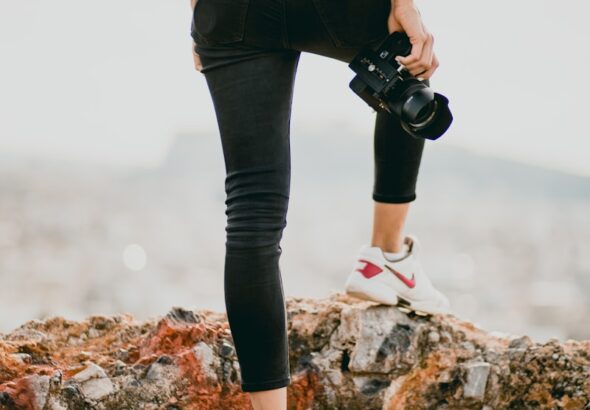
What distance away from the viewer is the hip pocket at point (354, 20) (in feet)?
5.62

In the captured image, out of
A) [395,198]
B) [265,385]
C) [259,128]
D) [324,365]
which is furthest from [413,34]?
[324,365]

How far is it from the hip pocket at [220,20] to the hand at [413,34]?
36 centimetres

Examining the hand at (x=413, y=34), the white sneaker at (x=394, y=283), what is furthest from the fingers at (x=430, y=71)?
the white sneaker at (x=394, y=283)

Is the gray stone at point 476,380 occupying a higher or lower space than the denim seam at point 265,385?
lower

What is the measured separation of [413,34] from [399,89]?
137 millimetres

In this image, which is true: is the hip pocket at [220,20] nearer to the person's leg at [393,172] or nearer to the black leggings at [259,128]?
the black leggings at [259,128]

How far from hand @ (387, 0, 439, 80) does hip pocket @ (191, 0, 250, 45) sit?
0.36 meters

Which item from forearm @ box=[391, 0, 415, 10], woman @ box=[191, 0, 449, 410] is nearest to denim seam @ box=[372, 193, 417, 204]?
woman @ box=[191, 0, 449, 410]

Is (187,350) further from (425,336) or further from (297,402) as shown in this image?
(425,336)

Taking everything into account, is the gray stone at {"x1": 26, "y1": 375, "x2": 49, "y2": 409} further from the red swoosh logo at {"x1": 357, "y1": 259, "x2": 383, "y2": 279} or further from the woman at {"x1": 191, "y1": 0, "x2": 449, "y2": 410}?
the red swoosh logo at {"x1": 357, "y1": 259, "x2": 383, "y2": 279}

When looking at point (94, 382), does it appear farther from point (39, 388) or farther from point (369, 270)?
point (369, 270)

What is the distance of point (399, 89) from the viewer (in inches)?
74.5

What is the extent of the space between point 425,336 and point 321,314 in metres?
0.35

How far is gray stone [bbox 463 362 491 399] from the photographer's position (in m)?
2.45
